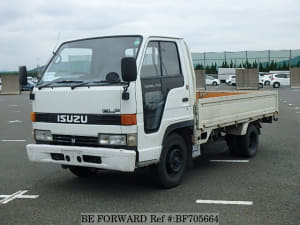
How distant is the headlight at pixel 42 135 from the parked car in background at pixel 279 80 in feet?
126

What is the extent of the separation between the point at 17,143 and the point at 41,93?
208 inches

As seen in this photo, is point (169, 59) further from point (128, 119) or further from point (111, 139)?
point (111, 139)

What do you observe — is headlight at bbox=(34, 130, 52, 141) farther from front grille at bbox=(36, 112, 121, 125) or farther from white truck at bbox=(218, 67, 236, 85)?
white truck at bbox=(218, 67, 236, 85)

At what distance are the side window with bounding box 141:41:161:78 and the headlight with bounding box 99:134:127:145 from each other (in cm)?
91

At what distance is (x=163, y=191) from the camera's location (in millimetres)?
6348

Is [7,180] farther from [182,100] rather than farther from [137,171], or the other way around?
[182,100]

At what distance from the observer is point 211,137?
308 inches

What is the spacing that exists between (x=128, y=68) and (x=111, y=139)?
97 cm

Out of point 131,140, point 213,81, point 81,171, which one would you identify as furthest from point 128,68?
point 213,81

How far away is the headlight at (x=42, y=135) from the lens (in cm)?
629

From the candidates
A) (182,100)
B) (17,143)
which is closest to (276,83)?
(17,143)

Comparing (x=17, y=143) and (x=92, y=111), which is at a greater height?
(x=92, y=111)

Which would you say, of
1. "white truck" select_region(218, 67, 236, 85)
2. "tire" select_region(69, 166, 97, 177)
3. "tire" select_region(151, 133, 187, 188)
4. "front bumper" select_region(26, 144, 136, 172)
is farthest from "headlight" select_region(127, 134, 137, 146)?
"white truck" select_region(218, 67, 236, 85)

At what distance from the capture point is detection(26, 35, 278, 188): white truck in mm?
5707
